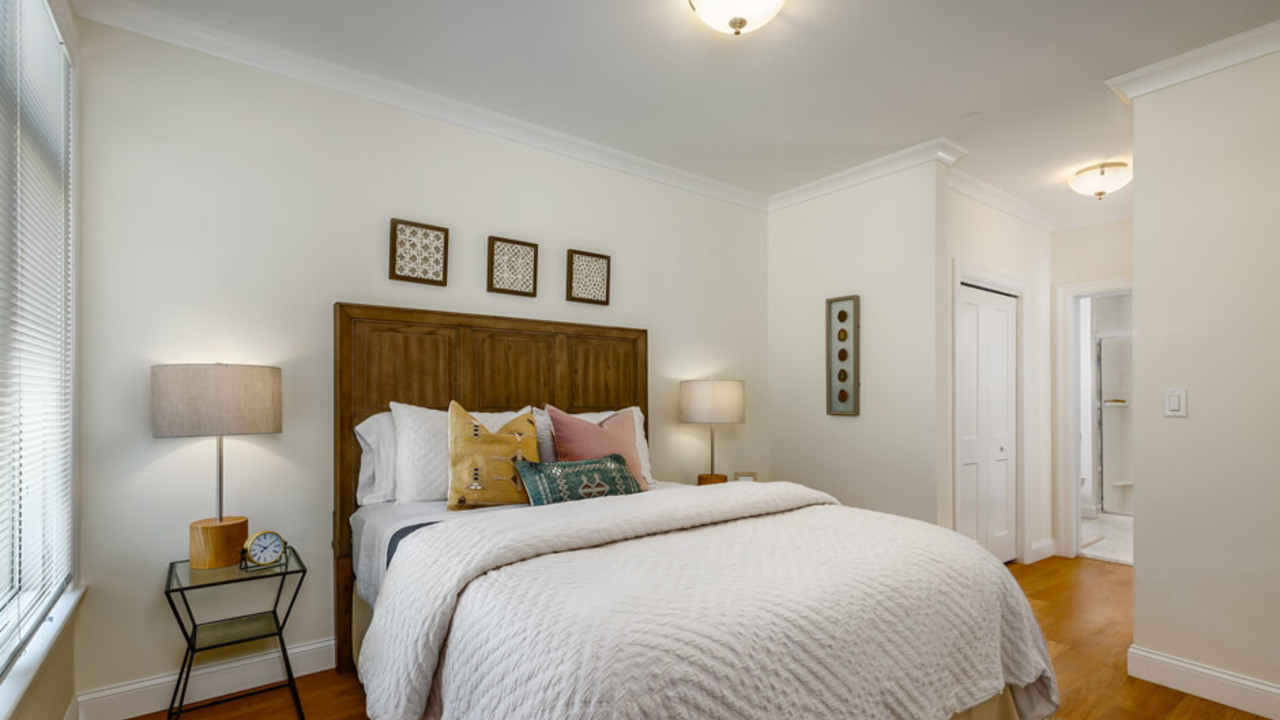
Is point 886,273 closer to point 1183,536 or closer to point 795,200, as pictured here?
point 795,200

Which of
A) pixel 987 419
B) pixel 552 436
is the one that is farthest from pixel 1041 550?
pixel 552 436

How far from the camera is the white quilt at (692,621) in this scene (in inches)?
48.1

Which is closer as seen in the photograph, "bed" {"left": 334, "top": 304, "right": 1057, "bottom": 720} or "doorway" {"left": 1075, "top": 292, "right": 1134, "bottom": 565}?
"bed" {"left": 334, "top": 304, "right": 1057, "bottom": 720}

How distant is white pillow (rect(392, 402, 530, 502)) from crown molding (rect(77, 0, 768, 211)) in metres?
1.41

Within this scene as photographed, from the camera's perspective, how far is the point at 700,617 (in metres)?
1.32

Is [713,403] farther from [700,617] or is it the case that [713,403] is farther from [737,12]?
[700,617]

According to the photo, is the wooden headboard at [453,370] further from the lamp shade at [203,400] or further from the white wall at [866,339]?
the white wall at [866,339]

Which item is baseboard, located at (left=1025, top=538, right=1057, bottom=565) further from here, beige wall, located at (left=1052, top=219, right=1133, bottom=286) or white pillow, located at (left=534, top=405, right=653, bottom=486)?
white pillow, located at (left=534, top=405, right=653, bottom=486)

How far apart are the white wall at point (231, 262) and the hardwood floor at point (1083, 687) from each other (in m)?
0.27

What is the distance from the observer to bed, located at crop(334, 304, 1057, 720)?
48.4 inches

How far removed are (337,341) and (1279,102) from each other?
3777 mm

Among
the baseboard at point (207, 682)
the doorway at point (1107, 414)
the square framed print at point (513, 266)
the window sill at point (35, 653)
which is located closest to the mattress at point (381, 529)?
the baseboard at point (207, 682)

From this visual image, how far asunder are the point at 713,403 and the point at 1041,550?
2.87 meters

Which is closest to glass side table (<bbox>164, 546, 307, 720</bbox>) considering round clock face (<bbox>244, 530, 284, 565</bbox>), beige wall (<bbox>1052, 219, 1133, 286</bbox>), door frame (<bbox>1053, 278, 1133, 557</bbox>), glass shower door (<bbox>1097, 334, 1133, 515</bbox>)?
round clock face (<bbox>244, 530, 284, 565</bbox>)
